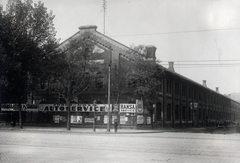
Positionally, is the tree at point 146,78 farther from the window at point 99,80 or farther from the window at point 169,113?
the window at point 169,113

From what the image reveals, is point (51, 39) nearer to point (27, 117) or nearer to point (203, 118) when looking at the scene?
point (27, 117)

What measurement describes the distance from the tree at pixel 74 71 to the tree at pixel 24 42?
5.86 meters

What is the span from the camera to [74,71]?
3269 centimetres

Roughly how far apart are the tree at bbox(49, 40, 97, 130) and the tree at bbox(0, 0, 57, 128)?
5.86 meters

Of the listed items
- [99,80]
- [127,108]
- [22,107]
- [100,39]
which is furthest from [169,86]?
[22,107]

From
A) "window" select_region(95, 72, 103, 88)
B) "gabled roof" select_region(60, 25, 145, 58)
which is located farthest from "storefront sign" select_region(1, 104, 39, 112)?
"gabled roof" select_region(60, 25, 145, 58)

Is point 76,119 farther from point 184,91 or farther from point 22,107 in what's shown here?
point 184,91

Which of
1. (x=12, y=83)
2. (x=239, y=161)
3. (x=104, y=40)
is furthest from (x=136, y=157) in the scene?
(x=104, y=40)

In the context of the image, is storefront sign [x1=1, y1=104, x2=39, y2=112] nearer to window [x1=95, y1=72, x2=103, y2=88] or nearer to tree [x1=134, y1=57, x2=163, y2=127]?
window [x1=95, y1=72, x2=103, y2=88]

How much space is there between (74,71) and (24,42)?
41.2 feet

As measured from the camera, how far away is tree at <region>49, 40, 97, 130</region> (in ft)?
107

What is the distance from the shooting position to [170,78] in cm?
4450

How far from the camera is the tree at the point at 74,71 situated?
107 feet

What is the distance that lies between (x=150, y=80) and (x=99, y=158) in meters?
23.3
